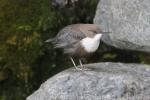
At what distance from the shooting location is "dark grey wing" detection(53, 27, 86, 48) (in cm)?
598

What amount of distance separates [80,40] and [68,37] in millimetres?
147

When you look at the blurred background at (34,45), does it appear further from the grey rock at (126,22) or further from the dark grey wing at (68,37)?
the dark grey wing at (68,37)

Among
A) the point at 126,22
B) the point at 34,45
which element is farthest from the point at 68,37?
the point at 34,45

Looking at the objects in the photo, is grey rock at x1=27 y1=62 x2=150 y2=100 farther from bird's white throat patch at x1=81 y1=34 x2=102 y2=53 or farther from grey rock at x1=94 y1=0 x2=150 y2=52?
grey rock at x1=94 y1=0 x2=150 y2=52

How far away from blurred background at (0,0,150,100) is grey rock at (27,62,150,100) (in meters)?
1.00

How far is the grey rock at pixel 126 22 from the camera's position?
21.4 feet

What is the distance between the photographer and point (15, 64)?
7027 mm

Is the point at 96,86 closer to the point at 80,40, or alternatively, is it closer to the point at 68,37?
the point at 80,40

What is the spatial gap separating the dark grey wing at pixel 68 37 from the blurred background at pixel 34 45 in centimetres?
85

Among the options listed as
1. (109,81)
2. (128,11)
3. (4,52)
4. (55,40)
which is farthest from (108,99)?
(4,52)

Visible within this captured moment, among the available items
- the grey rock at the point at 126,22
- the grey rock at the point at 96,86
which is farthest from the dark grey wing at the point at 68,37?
the grey rock at the point at 126,22

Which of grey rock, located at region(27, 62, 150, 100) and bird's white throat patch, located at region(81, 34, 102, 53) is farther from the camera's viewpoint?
bird's white throat patch, located at region(81, 34, 102, 53)

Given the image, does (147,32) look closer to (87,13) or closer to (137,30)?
(137,30)

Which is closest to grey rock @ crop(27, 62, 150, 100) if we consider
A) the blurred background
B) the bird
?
the bird
